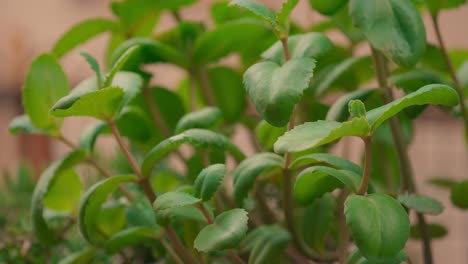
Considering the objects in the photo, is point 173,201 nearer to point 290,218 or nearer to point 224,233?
point 224,233

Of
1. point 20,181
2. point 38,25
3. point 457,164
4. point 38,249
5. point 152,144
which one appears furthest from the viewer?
point 38,25

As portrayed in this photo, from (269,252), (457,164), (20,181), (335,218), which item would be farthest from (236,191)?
(457,164)

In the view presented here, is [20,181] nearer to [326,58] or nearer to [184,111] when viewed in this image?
[184,111]

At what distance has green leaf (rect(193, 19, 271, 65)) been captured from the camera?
0.67 meters

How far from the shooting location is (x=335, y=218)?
708 mm

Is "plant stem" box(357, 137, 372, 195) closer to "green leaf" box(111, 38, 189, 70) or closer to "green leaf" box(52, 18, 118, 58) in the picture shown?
"green leaf" box(111, 38, 189, 70)

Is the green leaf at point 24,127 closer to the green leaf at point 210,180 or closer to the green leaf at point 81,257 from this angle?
the green leaf at point 81,257

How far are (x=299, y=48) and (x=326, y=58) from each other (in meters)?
0.28

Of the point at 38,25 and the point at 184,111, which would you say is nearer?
the point at 184,111

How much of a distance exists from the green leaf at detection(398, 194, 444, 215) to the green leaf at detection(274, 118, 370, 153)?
0.41ft

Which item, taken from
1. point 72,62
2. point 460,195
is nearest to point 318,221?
point 460,195

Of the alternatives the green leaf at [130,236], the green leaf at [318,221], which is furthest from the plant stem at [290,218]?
the green leaf at [130,236]

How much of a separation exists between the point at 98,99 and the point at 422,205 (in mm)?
244

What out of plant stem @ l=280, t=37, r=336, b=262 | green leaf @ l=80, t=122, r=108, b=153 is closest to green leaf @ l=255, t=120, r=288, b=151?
plant stem @ l=280, t=37, r=336, b=262
